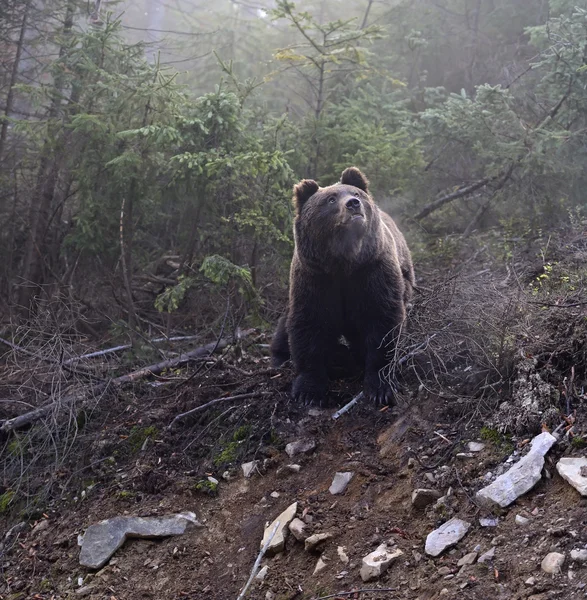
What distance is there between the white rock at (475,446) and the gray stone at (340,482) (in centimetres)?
88

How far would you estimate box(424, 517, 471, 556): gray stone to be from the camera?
153 inches

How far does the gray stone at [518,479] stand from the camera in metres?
3.95

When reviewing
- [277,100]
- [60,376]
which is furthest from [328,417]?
[277,100]

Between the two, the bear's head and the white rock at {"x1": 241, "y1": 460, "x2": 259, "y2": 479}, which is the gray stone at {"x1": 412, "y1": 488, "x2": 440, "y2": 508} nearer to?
the white rock at {"x1": 241, "y1": 460, "x2": 259, "y2": 479}

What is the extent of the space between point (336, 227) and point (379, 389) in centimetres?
141

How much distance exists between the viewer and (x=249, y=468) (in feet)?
17.7

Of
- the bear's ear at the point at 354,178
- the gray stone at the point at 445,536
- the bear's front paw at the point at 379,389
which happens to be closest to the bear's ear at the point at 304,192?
the bear's ear at the point at 354,178

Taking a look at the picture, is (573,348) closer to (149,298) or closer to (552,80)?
(552,80)

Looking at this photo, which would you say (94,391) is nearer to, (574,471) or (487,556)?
(487,556)

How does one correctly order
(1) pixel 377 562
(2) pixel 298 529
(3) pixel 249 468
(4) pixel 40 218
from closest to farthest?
1. (1) pixel 377 562
2. (2) pixel 298 529
3. (3) pixel 249 468
4. (4) pixel 40 218

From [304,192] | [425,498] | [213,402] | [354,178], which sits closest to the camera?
[425,498]

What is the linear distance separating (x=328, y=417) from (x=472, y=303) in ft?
5.02

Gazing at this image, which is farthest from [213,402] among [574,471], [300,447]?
[574,471]

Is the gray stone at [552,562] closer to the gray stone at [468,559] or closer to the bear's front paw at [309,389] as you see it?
the gray stone at [468,559]
